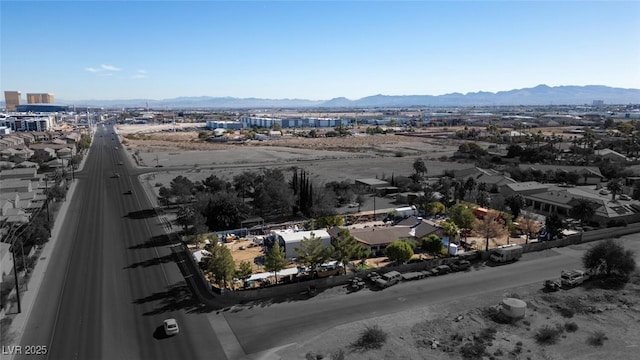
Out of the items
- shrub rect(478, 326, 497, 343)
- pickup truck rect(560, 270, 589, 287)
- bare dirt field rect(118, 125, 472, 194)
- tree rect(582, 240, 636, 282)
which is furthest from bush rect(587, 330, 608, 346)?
bare dirt field rect(118, 125, 472, 194)

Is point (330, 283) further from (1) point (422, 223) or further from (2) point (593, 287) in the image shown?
(2) point (593, 287)

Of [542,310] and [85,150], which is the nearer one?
[542,310]

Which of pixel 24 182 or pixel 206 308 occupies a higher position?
pixel 24 182

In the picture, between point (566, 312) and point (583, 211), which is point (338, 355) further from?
point (583, 211)

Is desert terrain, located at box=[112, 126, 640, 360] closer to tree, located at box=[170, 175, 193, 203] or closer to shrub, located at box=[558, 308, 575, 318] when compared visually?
shrub, located at box=[558, 308, 575, 318]

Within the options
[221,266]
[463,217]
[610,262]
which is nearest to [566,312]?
[610,262]

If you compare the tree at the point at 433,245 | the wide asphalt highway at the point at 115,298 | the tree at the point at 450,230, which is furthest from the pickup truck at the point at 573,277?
the wide asphalt highway at the point at 115,298

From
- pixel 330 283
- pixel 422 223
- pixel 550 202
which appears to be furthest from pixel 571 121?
pixel 330 283
